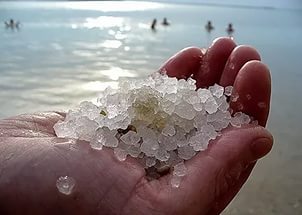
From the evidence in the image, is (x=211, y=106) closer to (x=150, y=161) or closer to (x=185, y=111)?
(x=185, y=111)

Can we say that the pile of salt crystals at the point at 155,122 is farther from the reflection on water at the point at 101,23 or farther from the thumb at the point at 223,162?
the reflection on water at the point at 101,23

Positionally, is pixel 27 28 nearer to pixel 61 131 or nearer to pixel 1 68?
pixel 1 68

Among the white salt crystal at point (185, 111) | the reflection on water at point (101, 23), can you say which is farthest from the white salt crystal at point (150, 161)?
the reflection on water at point (101, 23)

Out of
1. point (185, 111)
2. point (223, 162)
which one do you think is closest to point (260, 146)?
point (223, 162)

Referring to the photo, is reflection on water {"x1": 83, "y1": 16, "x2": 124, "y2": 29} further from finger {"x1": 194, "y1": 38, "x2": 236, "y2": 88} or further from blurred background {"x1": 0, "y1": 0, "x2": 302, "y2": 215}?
finger {"x1": 194, "y1": 38, "x2": 236, "y2": 88}

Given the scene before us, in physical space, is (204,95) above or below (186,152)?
above

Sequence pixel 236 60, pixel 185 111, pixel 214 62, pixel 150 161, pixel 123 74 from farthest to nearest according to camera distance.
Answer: pixel 123 74 < pixel 214 62 < pixel 236 60 < pixel 185 111 < pixel 150 161

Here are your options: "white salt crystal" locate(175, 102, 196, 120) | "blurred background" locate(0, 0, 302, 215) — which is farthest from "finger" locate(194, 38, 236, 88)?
"blurred background" locate(0, 0, 302, 215)
